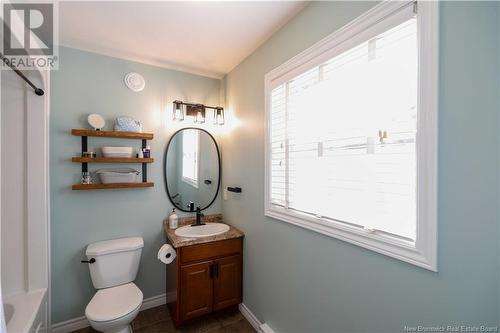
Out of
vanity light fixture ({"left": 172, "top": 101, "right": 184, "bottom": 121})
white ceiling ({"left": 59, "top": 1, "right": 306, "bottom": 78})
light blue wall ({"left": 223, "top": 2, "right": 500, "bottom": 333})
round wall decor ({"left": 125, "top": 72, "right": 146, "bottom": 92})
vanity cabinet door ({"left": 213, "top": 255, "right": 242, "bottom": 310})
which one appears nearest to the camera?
light blue wall ({"left": 223, "top": 2, "right": 500, "bottom": 333})

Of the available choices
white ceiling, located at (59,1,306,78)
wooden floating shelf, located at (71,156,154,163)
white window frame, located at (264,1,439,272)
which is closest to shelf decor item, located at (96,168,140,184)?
wooden floating shelf, located at (71,156,154,163)

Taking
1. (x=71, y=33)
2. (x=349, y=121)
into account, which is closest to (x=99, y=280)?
(x=71, y=33)

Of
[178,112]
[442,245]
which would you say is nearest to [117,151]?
[178,112]

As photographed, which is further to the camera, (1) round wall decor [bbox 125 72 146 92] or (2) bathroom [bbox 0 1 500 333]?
(1) round wall decor [bbox 125 72 146 92]

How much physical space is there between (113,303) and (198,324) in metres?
0.76

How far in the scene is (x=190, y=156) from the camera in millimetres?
2512

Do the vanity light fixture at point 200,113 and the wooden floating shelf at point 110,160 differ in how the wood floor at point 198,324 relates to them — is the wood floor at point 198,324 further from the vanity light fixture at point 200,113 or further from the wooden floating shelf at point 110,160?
the vanity light fixture at point 200,113

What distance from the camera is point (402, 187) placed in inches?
39.2

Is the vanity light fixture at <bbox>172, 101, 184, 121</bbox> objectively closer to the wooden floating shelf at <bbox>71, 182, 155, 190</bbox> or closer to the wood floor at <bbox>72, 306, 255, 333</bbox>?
the wooden floating shelf at <bbox>71, 182, 155, 190</bbox>

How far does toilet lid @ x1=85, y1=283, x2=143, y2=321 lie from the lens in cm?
156

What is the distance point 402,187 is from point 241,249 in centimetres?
160

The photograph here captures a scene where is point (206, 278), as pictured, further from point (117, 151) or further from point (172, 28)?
point (172, 28)

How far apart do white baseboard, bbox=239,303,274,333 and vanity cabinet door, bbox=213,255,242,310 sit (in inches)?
3.2

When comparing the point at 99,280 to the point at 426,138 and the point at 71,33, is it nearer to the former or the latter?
the point at 71,33
